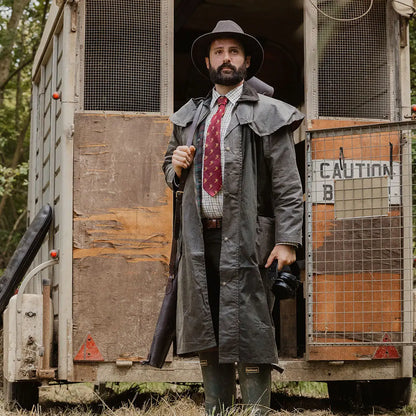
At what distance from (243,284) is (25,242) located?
264cm

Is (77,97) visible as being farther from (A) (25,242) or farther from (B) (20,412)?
(B) (20,412)

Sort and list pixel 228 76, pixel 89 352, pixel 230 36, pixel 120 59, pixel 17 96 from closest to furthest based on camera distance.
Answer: pixel 228 76 → pixel 230 36 → pixel 89 352 → pixel 120 59 → pixel 17 96

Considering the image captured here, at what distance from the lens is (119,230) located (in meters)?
5.58

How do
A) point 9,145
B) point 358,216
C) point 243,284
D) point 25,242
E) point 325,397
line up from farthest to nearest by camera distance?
point 9,145 < point 325,397 < point 25,242 < point 358,216 < point 243,284

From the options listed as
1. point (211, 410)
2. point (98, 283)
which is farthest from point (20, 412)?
point (211, 410)

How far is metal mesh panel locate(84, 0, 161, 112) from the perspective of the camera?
5.71m

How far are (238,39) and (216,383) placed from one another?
1.81 m

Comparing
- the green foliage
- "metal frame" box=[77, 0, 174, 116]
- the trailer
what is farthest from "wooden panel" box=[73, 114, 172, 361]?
the green foliage

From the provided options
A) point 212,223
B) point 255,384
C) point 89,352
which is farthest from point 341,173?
point 89,352

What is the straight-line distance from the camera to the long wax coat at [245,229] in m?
4.00

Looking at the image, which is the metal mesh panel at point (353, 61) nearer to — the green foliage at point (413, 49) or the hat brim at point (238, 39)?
the hat brim at point (238, 39)

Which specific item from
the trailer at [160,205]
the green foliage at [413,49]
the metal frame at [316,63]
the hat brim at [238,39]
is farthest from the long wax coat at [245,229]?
the green foliage at [413,49]

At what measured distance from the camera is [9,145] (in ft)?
52.4

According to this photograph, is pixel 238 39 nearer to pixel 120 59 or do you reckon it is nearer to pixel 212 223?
pixel 212 223
